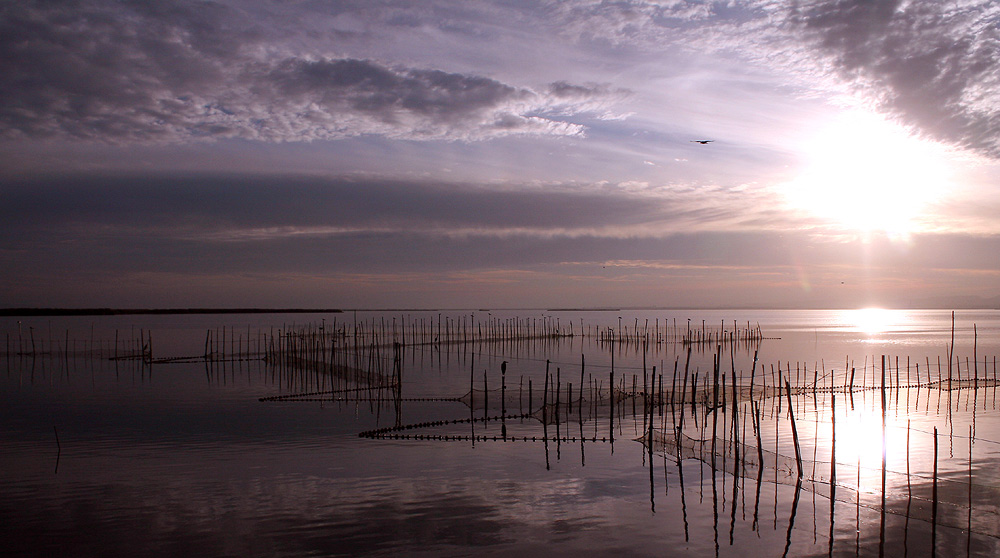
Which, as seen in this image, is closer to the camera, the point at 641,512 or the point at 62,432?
the point at 641,512

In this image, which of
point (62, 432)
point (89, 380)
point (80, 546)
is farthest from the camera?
point (89, 380)

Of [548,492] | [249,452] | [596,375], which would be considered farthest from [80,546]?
[596,375]

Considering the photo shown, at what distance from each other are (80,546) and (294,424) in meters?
7.76

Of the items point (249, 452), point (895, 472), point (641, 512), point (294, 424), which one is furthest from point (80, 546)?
point (895, 472)

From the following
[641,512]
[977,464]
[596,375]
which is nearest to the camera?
[641,512]

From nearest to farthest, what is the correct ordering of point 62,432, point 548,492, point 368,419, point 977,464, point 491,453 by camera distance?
point 548,492 < point 977,464 < point 491,453 < point 62,432 < point 368,419

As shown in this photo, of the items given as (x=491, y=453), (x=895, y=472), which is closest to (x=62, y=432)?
(x=491, y=453)

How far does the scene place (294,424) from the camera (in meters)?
15.3

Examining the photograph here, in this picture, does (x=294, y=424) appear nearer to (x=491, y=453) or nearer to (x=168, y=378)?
(x=491, y=453)

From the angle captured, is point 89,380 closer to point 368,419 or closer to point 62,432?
point 62,432

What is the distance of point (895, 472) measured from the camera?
1009cm

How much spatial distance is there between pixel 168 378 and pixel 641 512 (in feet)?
69.9

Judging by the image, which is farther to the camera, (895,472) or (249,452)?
(249,452)

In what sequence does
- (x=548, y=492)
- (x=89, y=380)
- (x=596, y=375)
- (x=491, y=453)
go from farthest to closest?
(x=596, y=375), (x=89, y=380), (x=491, y=453), (x=548, y=492)
